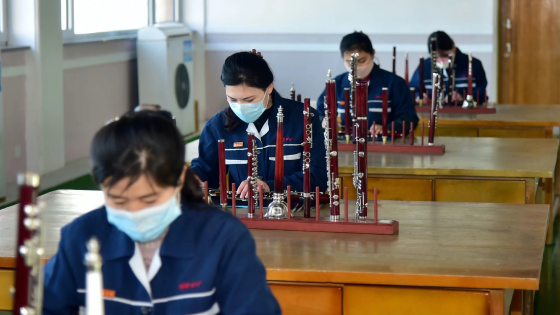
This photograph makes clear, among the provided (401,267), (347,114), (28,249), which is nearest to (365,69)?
(347,114)

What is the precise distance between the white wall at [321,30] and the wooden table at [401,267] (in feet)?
19.3

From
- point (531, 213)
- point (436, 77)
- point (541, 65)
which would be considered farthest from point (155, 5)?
point (531, 213)

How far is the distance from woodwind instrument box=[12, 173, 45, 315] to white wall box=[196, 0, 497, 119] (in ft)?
23.7

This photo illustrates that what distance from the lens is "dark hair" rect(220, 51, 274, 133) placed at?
8.00 feet

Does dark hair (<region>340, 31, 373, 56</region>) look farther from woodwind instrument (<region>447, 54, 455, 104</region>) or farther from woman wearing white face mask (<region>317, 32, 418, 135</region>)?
woodwind instrument (<region>447, 54, 455, 104</region>)

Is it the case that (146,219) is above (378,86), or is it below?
below

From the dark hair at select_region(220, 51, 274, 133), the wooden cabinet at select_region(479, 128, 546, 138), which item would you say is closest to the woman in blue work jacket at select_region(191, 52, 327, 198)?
the dark hair at select_region(220, 51, 274, 133)

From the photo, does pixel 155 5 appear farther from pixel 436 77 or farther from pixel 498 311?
pixel 498 311

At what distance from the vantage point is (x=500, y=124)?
4312mm

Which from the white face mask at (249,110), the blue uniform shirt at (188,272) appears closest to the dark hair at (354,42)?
the white face mask at (249,110)

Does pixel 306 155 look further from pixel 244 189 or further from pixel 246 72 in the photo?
pixel 246 72

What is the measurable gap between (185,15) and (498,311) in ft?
23.3

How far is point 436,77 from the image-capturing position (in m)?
3.37

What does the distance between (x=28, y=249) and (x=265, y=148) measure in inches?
71.4
